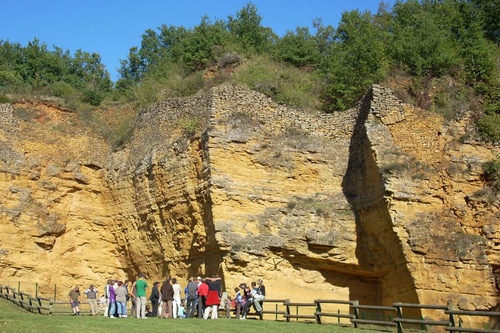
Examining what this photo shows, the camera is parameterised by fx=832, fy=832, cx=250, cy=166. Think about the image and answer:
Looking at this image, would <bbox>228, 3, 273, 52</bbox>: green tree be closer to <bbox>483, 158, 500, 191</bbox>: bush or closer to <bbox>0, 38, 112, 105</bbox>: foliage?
<bbox>0, 38, 112, 105</bbox>: foliage

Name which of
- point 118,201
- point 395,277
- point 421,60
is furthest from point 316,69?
point 395,277

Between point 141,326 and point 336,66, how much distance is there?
1976cm

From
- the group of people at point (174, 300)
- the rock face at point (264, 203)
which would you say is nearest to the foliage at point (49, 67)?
the rock face at point (264, 203)

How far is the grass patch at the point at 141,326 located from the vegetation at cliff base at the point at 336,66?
12710 millimetres

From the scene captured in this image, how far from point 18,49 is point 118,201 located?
23637 mm

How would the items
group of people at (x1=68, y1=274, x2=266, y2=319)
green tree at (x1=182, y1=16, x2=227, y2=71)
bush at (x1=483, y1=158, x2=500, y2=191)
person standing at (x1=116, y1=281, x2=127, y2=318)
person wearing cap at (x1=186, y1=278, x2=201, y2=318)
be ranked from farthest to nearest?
green tree at (x1=182, y1=16, x2=227, y2=71) < bush at (x1=483, y1=158, x2=500, y2=191) < person wearing cap at (x1=186, y1=278, x2=201, y2=318) < group of people at (x1=68, y1=274, x2=266, y2=319) < person standing at (x1=116, y1=281, x2=127, y2=318)

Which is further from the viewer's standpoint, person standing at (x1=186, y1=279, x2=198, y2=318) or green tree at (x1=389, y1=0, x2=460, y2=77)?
green tree at (x1=389, y1=0, x2=460, y2=77)

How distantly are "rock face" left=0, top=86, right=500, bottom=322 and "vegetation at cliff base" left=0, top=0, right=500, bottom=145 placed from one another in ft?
6.86

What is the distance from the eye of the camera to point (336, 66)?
37.8 m

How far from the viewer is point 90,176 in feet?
122

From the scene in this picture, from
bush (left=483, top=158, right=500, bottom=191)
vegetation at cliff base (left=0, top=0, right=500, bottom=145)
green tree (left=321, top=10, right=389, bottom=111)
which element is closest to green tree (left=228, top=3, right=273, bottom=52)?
vegetation at cliff base (left=0, top=0, right=500, bottom=145)

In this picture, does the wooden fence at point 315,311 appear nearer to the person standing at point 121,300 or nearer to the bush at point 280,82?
the person standing at point 121,300

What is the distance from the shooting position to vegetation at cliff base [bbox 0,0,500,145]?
3331 cm

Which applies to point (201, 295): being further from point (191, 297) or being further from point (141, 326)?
point (141, 326)
